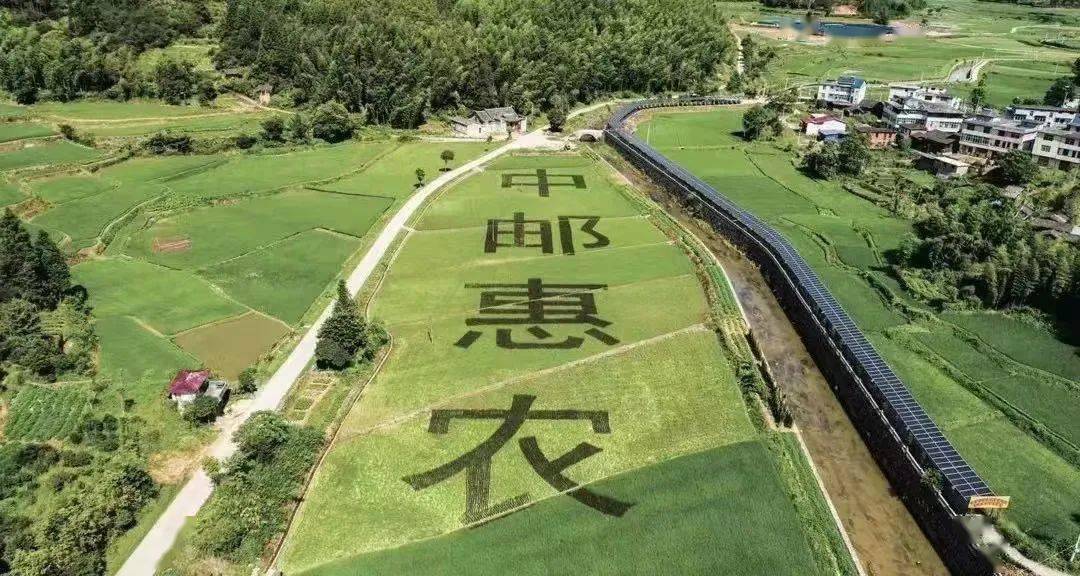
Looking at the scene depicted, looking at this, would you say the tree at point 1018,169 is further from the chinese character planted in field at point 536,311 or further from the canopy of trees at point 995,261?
the chinese character planted in field at point 536,311

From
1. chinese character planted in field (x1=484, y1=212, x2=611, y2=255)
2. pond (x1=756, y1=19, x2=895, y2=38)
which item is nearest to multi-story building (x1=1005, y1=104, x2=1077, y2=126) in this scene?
chinese character planted in field (x1=484, y1=212, x2=611, y2=255)

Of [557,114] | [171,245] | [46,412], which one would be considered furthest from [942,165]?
[46,412]

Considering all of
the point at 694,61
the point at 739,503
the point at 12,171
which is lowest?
the point at 739,503

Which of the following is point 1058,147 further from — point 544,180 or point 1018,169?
point 544,180

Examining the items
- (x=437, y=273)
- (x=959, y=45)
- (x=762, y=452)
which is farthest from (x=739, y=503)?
(x=959, y=45)

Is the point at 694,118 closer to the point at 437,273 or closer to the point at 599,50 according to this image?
the point at 599,50

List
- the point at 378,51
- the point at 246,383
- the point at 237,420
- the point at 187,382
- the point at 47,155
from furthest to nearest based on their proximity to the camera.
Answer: the point at 378,51 < the point at 47,155 < the point at 246,383 < the point at 187,382 < the point at 237,420

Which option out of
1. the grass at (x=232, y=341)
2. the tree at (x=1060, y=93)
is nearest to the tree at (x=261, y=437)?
the grass at (x=232, y=341)
